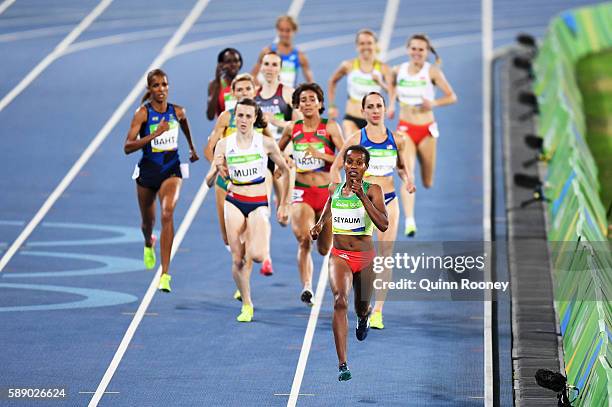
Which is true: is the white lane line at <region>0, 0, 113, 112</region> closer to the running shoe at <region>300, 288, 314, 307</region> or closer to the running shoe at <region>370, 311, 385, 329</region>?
the running shoe at <region>300, 288, 314, 307</region>

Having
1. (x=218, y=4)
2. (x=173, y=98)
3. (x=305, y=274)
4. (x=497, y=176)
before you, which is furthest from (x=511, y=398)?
(x=218, y=4)

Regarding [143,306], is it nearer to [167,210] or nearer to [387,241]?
[167,210]

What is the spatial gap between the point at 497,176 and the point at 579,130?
1.34 meters

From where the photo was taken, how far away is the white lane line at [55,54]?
898 inches

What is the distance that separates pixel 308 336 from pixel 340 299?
1929 mm

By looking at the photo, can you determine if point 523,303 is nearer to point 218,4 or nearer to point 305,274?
point 305,274

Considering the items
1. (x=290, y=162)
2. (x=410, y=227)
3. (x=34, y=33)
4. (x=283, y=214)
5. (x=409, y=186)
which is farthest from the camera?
(x=34, y=33)

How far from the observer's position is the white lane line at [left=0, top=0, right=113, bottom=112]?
74.8 feet

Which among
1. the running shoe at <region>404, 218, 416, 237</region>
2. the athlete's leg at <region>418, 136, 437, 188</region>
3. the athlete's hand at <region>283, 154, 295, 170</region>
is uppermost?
the athlete's hand at <region>283, 154, 295, 170</region>

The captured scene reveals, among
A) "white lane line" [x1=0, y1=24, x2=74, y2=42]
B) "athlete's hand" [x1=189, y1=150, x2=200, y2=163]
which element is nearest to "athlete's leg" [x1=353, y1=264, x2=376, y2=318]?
"athlete's hand" [x1=189, y1=150, x2=200, y2=163]

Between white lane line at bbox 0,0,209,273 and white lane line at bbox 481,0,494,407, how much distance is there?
17.2 ft

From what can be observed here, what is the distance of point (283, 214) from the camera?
42.3ft

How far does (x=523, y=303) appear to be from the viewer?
14258mm

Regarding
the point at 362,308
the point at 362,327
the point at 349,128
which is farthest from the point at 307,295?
the point at 349,128
